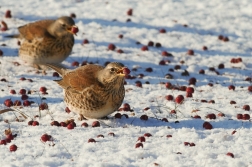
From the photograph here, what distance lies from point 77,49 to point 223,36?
3245 mm

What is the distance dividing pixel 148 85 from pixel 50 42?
2.05m

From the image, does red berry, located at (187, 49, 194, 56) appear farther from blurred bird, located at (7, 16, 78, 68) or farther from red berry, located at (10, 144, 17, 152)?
red berry, located at (10, 144, 17, 152)

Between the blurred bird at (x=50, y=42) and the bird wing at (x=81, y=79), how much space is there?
253 centimetres

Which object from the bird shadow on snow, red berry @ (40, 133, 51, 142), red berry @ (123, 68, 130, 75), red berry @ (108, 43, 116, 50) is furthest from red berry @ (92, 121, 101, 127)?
red berry @ (108, 43, 116, 50)

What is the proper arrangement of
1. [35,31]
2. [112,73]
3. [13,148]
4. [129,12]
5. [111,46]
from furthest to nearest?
[129,12], [111,46], [35,31], [112,73], [13,148]

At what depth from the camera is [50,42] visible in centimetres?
1104

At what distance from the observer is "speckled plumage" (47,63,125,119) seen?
26.0 feet

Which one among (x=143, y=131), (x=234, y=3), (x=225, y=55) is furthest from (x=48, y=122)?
(x=234, y=3)

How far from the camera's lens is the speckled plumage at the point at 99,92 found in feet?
26.0

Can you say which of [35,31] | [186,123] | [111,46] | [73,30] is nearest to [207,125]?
[186,123]

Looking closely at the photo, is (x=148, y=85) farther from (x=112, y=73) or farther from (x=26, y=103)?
(x=112, y=73)

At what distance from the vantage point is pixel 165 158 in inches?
259

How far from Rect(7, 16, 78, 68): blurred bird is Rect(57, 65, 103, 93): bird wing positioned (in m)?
2.53

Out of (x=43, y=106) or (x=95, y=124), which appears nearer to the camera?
(x=95, y=124)
